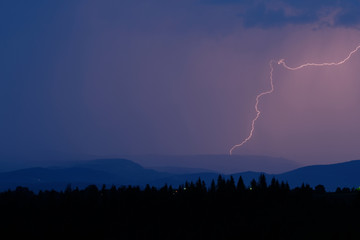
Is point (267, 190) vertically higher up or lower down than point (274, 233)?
higher up

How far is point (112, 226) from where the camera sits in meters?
105

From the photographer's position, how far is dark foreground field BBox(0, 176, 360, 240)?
3583 inches

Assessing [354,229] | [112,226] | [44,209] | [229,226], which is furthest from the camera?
[44,209]

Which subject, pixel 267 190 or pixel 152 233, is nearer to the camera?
pixel 152 233

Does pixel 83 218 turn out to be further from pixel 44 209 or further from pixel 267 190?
pixel 267 190

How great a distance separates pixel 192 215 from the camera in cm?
10781

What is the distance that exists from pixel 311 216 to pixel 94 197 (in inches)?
2261

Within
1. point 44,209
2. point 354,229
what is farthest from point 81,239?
point 354,229

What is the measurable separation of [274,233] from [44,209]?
60781 mm

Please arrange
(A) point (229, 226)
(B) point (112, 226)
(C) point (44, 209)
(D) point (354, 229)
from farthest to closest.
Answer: (C) point (44, 209)
(B) point (112, 226)
(A) point (229, 226)
(D) point (354, 229)

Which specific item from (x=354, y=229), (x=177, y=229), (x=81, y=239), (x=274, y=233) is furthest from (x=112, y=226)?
(x=354, y=229)

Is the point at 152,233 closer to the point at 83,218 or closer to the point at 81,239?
the point at 81,239

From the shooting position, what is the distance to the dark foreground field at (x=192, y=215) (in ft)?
299

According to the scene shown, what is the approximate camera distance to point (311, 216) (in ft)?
318
